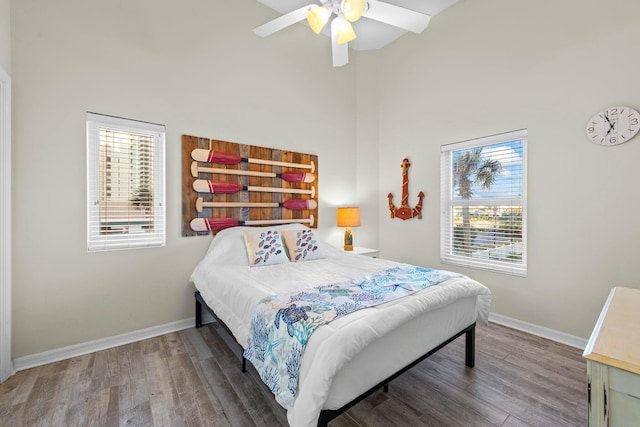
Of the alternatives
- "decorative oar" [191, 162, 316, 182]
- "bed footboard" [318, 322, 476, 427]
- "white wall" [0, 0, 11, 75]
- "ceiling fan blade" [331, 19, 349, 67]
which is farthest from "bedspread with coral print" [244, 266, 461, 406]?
"white wall" [0, 0, 11, 75]

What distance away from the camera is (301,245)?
3.02m

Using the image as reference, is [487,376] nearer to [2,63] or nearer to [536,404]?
[536,404]

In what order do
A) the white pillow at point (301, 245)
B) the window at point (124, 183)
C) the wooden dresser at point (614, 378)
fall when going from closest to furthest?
the wooden dresser at point (614, 378) < the window at point (124, 183) < the white pillow at point (301, 245)

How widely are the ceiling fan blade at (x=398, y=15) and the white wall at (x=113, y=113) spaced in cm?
161

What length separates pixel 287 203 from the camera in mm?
3521

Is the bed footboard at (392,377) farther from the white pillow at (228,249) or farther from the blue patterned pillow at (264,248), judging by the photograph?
the white pillow at (228,249)

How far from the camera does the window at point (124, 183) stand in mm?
2404

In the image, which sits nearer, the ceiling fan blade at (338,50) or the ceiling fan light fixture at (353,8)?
the ceiling fan light fixture at (353,8)

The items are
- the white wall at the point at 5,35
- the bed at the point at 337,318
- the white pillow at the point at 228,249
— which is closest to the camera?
the bed at the point at 337,318

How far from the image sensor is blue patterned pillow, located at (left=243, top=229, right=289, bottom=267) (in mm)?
2709

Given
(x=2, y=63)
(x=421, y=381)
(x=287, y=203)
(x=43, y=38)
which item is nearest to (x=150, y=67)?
(x=43, y=38)

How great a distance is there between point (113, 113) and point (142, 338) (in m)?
2.01

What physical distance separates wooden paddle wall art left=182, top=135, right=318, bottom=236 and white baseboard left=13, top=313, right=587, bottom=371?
92 centimetres

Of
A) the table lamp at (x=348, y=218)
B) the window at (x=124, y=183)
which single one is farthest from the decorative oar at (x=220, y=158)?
the table lamp at (x=348, y=218)
